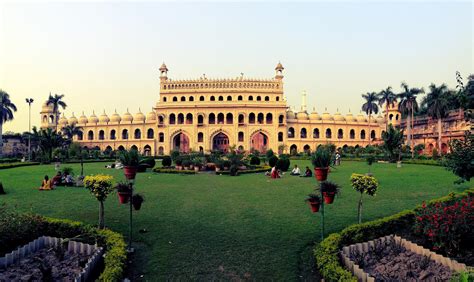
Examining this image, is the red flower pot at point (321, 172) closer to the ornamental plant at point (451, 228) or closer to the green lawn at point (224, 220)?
the green lawn at point (224, 220)

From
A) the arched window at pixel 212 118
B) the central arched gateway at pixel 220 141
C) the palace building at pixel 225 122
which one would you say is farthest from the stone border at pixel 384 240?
the arched window at pixel 212 118

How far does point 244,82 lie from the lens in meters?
56.2

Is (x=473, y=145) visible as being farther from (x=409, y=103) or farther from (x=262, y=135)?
(x=262, y=135)

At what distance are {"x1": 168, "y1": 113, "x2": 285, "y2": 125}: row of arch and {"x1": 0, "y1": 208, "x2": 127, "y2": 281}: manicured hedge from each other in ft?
156

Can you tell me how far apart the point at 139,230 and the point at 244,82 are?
160 feet

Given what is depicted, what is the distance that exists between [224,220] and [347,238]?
12.1 ft

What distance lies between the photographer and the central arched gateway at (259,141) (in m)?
55.8

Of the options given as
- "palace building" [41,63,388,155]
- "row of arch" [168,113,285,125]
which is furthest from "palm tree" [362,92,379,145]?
"row of arch" [168,113,285,125]

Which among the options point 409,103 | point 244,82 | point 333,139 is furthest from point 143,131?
point 409,103

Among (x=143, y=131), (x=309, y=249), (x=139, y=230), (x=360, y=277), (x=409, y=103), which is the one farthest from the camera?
(x=143, y=131)

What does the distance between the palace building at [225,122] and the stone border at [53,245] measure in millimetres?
45520

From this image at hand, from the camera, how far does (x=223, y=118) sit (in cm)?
5769

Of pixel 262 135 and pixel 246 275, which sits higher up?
pixel 262 135

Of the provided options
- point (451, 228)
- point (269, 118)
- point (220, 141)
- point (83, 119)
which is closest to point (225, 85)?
point (269, 118)
